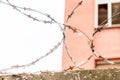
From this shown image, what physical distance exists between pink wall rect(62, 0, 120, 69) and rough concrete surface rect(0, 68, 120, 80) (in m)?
11.2

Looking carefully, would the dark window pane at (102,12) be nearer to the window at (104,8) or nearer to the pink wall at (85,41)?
the window at (104,8)

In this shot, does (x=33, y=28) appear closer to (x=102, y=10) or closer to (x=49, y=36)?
(x=49, y=36)

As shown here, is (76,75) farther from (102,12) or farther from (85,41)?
(102,12)

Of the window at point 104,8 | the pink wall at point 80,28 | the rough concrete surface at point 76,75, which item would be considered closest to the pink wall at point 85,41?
the pink wall at point 80,28

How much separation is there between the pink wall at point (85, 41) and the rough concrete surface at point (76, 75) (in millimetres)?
11244

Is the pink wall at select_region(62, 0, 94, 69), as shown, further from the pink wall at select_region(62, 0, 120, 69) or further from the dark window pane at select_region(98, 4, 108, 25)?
the dark window pane at select_region(98, 4, 108, 25)

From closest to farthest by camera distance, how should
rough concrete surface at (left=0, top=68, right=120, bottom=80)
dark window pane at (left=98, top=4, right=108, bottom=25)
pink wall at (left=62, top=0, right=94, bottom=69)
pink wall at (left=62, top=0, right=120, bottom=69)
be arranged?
1. rough concrete surface at (left=0, top=68, right=120, bottom=80)
2. pink wall at (left=62, top=0, right=120, bottom=69)
3. pink wall at (left=62, top=0, right=94, bottom=69)
4. dark window pane at (left=98, top=4, right=108, bottom=25)

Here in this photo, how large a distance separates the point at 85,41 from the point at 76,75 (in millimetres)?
12210

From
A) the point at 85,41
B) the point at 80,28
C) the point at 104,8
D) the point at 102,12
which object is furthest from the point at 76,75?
the point at 104,8

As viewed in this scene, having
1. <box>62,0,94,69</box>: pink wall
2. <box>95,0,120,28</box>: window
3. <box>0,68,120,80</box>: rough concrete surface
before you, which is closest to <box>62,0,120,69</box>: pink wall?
<box>62,0,94,69</box>: pink wall

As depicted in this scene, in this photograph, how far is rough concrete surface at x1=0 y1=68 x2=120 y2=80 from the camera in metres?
2.13

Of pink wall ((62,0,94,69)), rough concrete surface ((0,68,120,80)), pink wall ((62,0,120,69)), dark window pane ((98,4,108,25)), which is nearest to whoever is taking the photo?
rough concrete surface ((0,68,120,80))

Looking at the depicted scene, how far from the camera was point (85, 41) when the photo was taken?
14.4 meters

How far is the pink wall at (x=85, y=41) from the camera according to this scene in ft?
45.9
